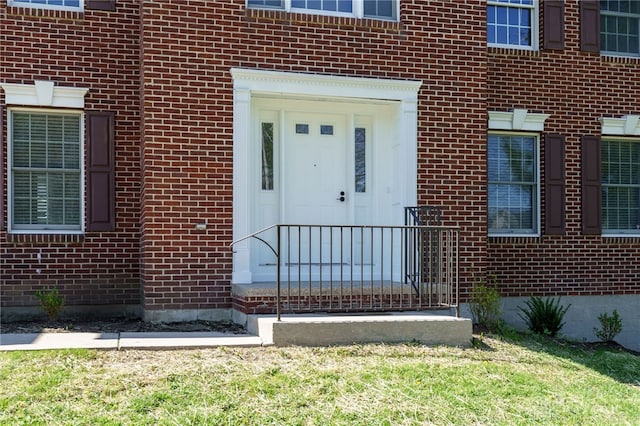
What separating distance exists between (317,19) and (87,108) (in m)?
2.96

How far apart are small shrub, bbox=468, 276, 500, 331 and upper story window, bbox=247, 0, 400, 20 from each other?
345 cm

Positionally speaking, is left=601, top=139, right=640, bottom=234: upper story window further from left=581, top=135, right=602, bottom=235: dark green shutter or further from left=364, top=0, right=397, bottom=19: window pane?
left=364, top=0, right=397, bottom=19: window pane

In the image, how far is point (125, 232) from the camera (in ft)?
26.9

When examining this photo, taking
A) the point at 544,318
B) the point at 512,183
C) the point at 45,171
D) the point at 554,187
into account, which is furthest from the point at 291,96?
the point at 544,318

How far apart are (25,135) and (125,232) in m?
1.64

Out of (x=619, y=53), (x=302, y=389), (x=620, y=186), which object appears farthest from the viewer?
(x=619, y=53)

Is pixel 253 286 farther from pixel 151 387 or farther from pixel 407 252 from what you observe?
pixel 151 387

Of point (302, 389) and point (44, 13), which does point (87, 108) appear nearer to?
point (44, 13)

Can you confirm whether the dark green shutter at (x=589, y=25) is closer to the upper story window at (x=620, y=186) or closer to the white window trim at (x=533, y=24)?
the white window trim at (x=533, y=24)

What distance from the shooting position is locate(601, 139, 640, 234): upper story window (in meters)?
9.93

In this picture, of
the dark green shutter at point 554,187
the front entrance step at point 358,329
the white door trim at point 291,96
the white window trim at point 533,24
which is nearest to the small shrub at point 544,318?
the dark green shutter at point 554,187

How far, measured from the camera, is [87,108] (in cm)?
809

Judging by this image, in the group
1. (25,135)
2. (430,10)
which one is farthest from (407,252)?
(25,135)

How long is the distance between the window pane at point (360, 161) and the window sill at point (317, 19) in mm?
1254
